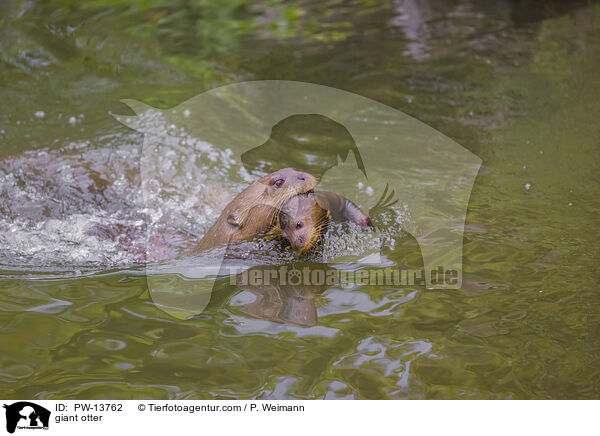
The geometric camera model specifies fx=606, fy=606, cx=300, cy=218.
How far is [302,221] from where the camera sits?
9.30 ft

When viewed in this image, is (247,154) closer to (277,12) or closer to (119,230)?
(119,230)

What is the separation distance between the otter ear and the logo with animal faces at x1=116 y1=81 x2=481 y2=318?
128 mm

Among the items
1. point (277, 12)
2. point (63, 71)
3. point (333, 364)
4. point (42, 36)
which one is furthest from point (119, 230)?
point (277, 12)

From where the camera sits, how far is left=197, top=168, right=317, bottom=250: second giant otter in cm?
293

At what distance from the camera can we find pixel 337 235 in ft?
10.3

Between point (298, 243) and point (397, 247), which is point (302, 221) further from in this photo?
point (397, 247)

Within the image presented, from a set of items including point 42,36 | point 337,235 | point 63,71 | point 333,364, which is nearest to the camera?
point 333,364

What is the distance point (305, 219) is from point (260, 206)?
0.29 m

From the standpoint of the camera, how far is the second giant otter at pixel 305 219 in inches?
111

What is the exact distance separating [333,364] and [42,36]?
581cm

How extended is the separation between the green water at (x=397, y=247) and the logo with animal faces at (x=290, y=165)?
0.13m
